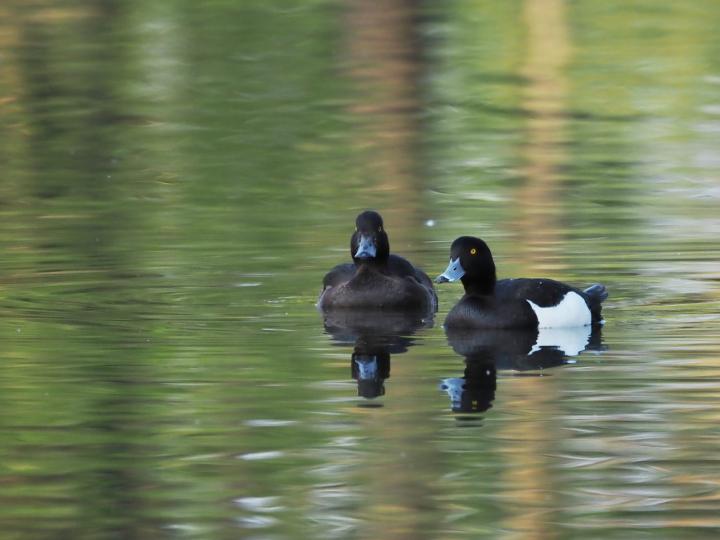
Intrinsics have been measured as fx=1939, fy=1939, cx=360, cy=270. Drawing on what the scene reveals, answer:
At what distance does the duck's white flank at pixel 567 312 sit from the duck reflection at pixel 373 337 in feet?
3.06

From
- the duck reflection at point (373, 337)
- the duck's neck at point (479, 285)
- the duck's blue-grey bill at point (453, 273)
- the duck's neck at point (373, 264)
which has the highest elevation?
the duck's blue-grey bill at point (453, 273)

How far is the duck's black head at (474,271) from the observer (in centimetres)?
1415

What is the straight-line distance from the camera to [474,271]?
1415 centimetres

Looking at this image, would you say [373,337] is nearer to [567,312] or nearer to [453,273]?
[453,273]

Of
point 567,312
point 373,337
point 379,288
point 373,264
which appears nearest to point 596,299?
point 567,312

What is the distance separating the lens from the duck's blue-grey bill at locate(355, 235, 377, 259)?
15.4 meters

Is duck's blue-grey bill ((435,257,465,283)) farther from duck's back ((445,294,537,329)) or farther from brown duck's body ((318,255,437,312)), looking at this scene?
brown duck's body ((318,255,437,312))

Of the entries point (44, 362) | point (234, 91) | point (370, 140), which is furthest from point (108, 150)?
point (44, 362)

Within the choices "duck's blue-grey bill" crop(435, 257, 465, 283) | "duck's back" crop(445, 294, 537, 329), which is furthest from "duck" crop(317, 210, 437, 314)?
"duck's back" crop(445, 294, 537, 329)

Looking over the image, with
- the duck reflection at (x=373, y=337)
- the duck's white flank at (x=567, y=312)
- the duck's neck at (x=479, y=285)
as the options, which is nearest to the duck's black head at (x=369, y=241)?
the duck reflection at (x=373, y=337)

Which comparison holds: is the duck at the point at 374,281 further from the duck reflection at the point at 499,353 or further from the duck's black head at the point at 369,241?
the duck reflection at the point at 499,353

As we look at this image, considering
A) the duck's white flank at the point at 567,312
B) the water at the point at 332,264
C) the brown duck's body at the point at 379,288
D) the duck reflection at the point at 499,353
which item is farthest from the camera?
the brown duck's body at the point at 379,288

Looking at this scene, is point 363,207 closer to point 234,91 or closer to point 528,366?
point 528,366

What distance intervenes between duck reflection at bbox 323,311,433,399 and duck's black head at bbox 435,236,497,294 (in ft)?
1.70
